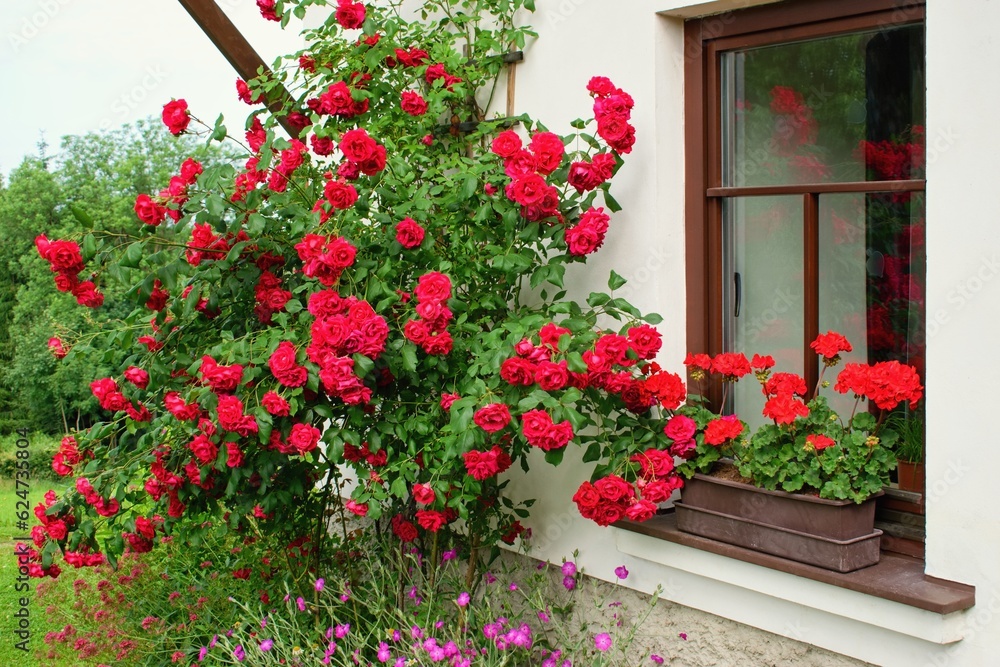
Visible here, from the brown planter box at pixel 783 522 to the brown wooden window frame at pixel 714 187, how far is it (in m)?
0.41

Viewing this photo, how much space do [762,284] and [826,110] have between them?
0.55 metres

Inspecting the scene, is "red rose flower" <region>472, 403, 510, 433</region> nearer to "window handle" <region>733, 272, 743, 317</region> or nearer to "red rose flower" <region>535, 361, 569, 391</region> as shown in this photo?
"red rose flower" <region>535, 361, 569, 391</region>

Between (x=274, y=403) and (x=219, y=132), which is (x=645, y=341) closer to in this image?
(x=274, y=403)

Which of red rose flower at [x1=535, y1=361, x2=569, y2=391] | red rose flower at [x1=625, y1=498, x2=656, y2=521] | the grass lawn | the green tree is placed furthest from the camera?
the green tree

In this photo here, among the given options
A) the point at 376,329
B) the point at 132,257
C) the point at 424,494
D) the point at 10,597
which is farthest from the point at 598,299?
the point at 10,597

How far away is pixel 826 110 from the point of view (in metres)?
2.80

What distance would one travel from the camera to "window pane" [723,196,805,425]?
2.89 metres

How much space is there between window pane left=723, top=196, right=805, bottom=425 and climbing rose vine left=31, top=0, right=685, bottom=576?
1.05ft

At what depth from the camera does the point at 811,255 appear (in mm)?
2779

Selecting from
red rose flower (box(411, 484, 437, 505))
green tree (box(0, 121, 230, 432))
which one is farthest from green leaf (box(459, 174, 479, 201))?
green tree (box(0, 121, 230, 432))

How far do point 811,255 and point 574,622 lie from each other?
150cm

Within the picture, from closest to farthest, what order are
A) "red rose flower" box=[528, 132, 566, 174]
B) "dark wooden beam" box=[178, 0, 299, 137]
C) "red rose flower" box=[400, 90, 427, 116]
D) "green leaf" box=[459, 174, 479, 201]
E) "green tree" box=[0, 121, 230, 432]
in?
"red rose flower" box=[528, 132, 566, 174] < "green leaf" box=[459, 174, 479, 201] < "red rose flower" box=[400, 90, 427, 116] < "dark wooden beam" box=[178, 0, 299, 137] < "green tree" box=[0, 121, 230, 432]
